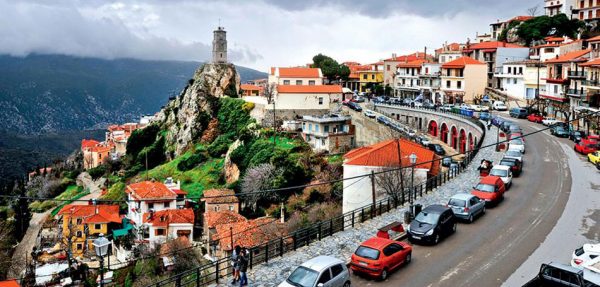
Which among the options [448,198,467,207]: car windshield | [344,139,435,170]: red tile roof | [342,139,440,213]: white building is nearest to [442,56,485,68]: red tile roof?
[344,139,435,170]: red tile roof

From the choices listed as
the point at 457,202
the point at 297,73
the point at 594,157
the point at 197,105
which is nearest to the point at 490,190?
the point at 457,202

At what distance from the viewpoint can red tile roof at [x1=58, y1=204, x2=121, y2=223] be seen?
5694cm

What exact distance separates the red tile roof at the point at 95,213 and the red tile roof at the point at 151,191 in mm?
3473

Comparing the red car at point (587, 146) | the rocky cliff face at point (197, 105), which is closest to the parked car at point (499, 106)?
the red car at point (587, 146)

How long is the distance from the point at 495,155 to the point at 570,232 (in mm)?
16352

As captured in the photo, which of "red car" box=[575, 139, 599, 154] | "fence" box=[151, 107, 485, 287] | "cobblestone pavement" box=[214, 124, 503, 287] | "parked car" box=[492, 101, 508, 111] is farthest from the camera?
"parked car" box=[492, 101, 508, 111]

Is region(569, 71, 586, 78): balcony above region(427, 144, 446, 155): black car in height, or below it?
above

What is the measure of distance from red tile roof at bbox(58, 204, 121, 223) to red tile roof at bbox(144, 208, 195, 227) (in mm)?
8351

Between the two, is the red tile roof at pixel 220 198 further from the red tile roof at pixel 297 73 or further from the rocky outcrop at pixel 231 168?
the red tile roof at pixel 297 73

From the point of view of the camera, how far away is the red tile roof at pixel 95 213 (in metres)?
56.9

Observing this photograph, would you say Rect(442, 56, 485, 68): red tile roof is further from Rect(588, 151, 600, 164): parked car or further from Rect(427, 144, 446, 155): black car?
Rect(588, 151, 600, 164): parked car

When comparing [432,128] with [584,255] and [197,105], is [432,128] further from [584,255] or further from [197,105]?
[584,255]

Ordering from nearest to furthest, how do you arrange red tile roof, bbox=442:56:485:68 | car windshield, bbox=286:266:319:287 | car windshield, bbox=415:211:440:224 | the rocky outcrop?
car windshield, bbox=286:266:319:287, car windshield, bbox=415:211:440:224, the rocky outcrop, red tile roof, bbox=442:56:485:68

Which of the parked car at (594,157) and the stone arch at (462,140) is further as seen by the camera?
the stone arch at (462,140)
